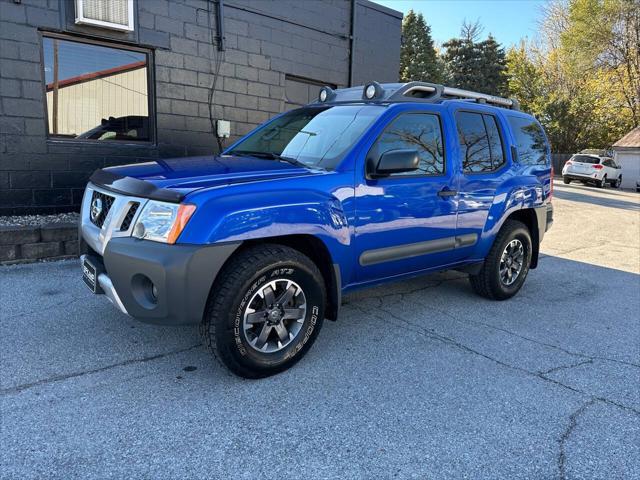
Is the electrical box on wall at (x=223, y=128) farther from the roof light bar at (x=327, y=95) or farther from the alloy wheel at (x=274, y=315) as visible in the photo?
the alloy wheel at (x=274, y=315)

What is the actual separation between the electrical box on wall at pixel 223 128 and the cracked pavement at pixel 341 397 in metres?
4.17

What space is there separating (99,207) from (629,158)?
3393 cm

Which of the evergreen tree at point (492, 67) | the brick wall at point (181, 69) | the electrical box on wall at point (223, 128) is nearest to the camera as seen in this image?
the brick wall at point (181, 69)

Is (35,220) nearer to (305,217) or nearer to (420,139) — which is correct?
(305,217)

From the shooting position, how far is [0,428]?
2.55 m

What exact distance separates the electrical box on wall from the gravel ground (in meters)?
2.67

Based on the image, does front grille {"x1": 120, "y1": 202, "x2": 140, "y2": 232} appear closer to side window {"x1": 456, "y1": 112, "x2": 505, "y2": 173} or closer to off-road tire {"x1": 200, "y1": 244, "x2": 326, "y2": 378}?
off-road tire {"x1": 200, "y1": 244, "x2": 326, "y2": 378}

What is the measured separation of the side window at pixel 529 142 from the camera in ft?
16.9

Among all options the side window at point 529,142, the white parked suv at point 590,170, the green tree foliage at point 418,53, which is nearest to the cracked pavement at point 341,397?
the side window at point 529,142

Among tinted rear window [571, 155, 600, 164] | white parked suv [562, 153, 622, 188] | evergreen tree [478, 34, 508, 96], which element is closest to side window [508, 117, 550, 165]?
white parked suv [562, 153, 622, 188]

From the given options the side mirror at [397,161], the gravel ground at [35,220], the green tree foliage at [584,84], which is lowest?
the gravel ground at [35,220]

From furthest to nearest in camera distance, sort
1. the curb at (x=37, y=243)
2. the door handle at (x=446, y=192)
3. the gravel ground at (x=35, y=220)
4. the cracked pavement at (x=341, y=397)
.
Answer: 1. the gravel ground at (x=35, y=220)
2. the curb at (x=37, y=243)
3. the door handle at (x=446, y=192)
4. the cracked pavement at (x=341, y=397)

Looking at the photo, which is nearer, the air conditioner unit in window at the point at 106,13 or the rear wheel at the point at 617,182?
the air conditioner unit in window at the point at 106,13

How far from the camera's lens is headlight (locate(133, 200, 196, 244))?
2.77m
